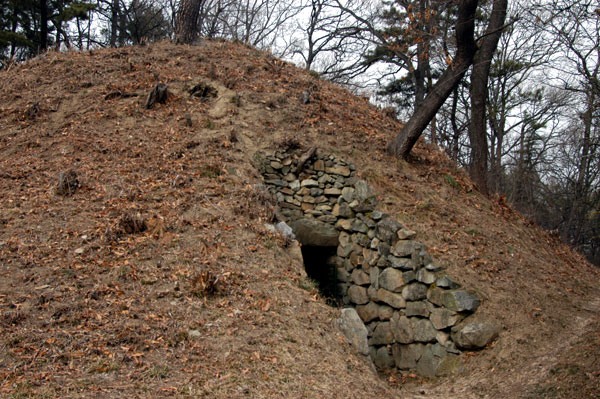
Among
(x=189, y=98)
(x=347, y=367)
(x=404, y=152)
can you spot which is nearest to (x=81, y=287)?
(x=347, y=367)

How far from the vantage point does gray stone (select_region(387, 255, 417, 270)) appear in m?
6.94

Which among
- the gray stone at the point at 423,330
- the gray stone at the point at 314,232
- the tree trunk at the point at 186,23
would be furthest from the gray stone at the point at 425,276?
the tree trunk at the point at 186,23

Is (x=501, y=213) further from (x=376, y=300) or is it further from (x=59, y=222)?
(x=59, y=222)

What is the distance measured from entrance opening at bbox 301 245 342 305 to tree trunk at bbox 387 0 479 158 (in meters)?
2.54

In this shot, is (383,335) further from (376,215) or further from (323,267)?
(376,215)

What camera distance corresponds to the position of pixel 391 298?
23.2ft

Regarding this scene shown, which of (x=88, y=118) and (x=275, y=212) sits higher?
(x=88, y=118)

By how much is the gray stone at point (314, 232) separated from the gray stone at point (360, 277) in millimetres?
675

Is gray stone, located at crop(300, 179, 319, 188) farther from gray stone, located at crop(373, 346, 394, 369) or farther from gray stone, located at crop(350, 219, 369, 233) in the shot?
gray stone, located at crop(373, 346, 394, 369)

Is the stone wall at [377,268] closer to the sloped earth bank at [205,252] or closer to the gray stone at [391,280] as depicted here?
the gray stone at [391,280]

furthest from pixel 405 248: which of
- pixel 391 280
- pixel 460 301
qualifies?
pixel 460 301

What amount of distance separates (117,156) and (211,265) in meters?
3.28

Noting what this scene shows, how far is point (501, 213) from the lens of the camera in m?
8.62

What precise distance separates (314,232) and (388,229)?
4.50ft
